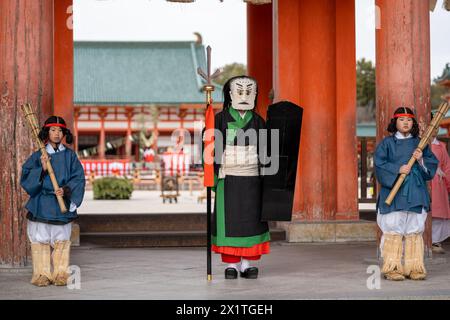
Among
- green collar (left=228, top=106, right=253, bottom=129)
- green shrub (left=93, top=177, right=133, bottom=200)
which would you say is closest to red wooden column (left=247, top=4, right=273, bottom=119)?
green collar (left=228, top=106, right=253, bottom=129)

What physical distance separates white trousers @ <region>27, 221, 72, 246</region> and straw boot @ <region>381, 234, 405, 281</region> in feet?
9.79

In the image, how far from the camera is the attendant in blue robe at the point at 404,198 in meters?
8.05

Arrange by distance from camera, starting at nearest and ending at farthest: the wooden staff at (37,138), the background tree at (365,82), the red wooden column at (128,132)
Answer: the wooden staff at (37,138), the red wooden column at (128,132), the background tree at (365,82)

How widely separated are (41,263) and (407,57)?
4.21 meters

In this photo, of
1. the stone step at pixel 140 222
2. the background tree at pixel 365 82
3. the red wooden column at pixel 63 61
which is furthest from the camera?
the background tree at pixel 365 82

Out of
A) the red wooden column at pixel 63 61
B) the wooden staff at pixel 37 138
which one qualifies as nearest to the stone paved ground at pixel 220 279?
the wooden staff at pixel 37 138

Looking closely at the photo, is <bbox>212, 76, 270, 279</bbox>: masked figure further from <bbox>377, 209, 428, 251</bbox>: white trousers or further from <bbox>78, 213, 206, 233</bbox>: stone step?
<bbox>78, 213, 206, 233</bbox>: stone step

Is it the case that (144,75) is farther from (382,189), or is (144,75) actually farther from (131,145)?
(382,189)

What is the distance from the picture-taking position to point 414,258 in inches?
319

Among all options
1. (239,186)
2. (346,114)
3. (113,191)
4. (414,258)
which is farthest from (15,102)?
(113,191)

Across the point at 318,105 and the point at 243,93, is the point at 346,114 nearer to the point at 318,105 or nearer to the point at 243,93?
the point at 318,105

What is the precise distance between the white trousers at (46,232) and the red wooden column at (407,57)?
3.45 m

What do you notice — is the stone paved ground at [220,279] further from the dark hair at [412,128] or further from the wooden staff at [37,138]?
the dark hair at [412,128]
